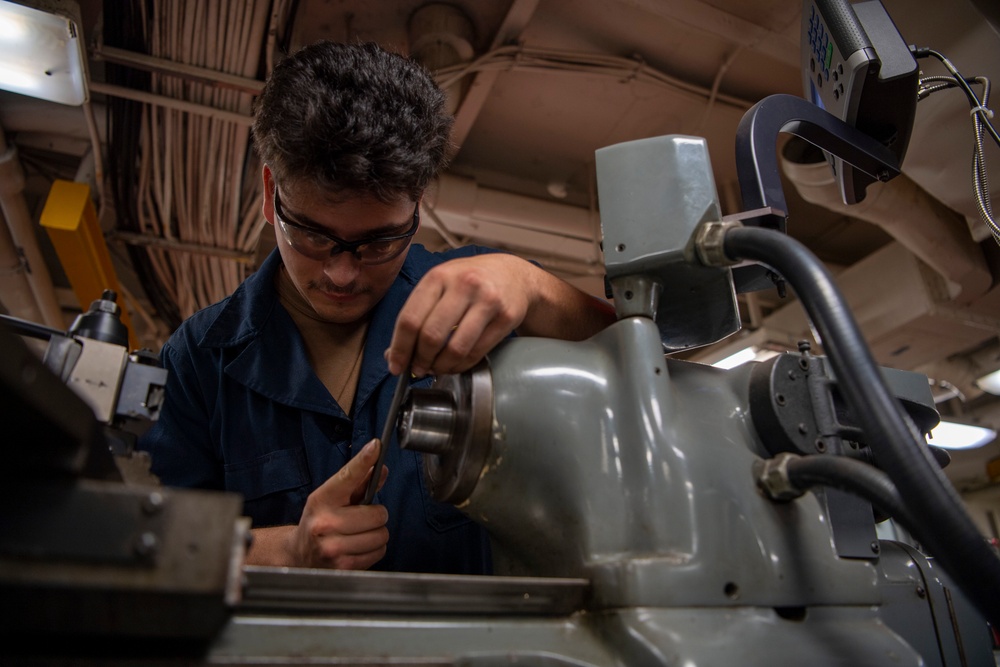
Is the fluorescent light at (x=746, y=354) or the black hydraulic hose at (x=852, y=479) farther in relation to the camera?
the fluorescent light at (x=746, y=354)

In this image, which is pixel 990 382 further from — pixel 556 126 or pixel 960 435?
pixel 556 126

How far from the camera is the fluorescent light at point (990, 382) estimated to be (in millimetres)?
3604

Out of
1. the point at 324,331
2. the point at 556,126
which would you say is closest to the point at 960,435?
the point at 556,126

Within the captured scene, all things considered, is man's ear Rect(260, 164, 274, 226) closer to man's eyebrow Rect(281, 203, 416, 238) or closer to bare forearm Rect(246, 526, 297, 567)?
man's eyebrow Rect(281, 203, 416, 238)

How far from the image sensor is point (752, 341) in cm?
316

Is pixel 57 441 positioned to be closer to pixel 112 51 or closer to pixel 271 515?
pixel 271 515

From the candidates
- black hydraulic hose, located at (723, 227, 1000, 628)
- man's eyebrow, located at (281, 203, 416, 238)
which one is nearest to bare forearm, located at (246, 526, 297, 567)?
man's eyebrow, located at (281, 203, 416, 238)

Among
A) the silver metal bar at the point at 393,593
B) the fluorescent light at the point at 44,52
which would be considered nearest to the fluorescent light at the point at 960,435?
the silver metal bar at the point at 393,593

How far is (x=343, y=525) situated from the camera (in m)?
0.90

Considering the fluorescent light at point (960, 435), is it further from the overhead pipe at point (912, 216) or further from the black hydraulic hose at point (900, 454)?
the black hydraulic hose at point (900, 454)

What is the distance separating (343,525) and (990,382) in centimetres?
400

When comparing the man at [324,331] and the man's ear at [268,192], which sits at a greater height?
the man's ear at [268,192]

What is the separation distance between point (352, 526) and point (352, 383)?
1.47 feet

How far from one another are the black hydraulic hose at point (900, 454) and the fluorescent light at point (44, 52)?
73.7 inches
